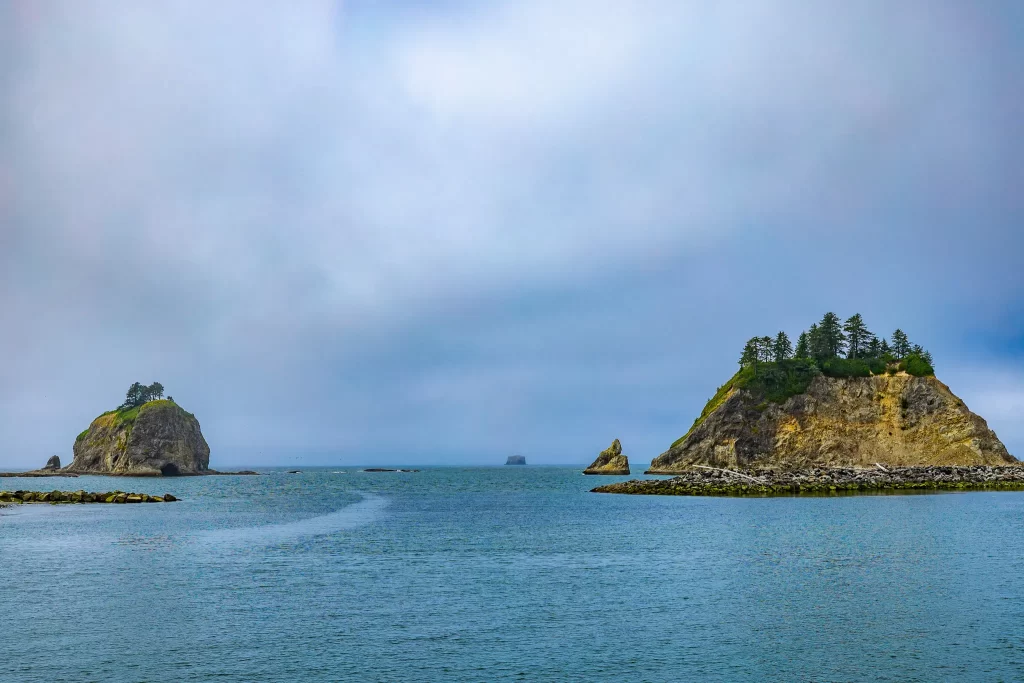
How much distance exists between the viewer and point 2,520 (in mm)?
76312

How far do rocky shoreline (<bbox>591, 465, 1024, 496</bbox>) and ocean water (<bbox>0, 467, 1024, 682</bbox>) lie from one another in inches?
1785

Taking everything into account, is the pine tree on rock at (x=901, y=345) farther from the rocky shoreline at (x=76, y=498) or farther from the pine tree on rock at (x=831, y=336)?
the rocky shoreline at (x=76, y=498)

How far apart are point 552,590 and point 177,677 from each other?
19723 millimetres

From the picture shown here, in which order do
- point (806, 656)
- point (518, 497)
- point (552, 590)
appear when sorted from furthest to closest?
point (518, 497), point (552, 590), point (806, 656)

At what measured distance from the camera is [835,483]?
118750 mm

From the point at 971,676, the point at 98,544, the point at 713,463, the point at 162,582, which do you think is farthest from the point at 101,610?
the point at 713,463

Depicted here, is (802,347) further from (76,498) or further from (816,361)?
(76,498)

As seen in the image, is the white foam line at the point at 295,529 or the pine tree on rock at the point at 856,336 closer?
the white foam line at the point at 295,529

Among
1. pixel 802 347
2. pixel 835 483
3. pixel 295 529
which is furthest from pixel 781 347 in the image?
pixel 295 529

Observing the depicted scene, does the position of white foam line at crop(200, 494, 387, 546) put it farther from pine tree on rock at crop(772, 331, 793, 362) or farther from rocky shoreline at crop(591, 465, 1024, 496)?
pine tree on rock at crop(772, 331, 793, 362)

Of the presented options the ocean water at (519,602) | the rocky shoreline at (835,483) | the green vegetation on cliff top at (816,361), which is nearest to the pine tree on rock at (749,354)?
the green vegetation on cliff top at (816,361)

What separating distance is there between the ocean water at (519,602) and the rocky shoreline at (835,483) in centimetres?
4534

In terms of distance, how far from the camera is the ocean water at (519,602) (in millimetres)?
24812

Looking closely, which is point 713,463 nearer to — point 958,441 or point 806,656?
point 958,441
